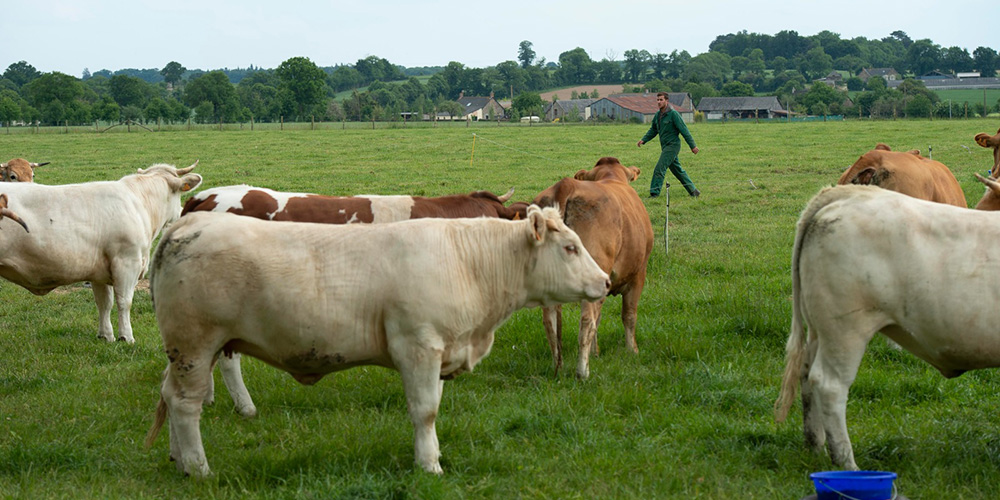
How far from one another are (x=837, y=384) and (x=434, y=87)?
15965 cm

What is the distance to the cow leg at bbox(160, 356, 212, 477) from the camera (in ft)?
17.5

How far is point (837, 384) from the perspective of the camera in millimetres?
5254

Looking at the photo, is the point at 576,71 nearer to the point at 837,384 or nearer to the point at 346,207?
the point at 346,207

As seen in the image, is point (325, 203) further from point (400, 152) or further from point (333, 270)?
point (400, 152)

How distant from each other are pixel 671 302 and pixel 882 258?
4690mm

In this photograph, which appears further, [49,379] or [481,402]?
[49,379]

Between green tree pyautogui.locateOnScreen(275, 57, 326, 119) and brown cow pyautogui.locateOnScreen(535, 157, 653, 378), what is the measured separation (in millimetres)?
80195

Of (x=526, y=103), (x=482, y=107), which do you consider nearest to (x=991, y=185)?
(x=526, y=103)

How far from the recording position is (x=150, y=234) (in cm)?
991

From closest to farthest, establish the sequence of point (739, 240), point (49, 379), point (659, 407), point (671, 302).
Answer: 1. point (659, 407)
2. point (49, 379)
3. point (671, 302)
4. point (739, 240)

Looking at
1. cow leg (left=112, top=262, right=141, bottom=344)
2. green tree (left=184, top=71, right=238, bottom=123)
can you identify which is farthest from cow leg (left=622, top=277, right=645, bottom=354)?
green tree (left=184, top=71, right=238, bottom=123)

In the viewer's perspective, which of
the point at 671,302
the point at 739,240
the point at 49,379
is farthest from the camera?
the point at 739,240

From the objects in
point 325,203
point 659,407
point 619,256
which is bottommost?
point 659,407

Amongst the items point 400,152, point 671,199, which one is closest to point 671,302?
point 671,199
